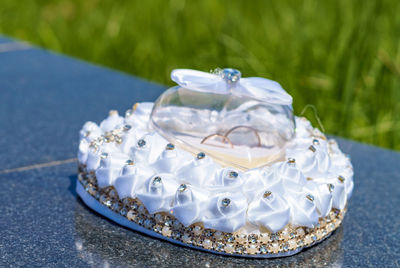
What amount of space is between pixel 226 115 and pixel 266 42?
1.64 meters

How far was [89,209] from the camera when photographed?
1.14 m

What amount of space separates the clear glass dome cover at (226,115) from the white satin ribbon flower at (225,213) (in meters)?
0.13

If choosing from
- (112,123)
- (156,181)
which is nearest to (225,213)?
(156,181)

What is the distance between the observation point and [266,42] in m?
2.68

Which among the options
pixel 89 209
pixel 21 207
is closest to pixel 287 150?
pixel 89 209

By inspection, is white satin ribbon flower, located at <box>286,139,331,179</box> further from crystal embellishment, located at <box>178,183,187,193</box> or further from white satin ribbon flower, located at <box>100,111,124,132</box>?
white satin ribbon flower, located at <box>100,111,124,132</box>

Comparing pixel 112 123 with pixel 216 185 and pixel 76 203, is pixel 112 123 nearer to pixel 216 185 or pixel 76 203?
pixel 76 203

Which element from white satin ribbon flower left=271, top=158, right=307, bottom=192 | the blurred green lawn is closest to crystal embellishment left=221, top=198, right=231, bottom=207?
white satin ribbon flower left=271, top=158, right=307, bottom=192

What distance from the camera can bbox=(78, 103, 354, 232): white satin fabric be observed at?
0.94 m

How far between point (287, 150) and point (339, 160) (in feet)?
0.41

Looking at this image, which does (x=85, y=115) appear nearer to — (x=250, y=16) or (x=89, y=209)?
(x=89, y=209)

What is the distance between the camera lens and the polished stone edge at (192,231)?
96cm

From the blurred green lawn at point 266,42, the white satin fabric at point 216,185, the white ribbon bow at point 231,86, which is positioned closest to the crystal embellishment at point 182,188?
the white satin fabric at point 216,185

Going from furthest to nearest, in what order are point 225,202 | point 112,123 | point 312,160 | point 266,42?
point 266,42, point 112,123, point 312,160, point 225,202
